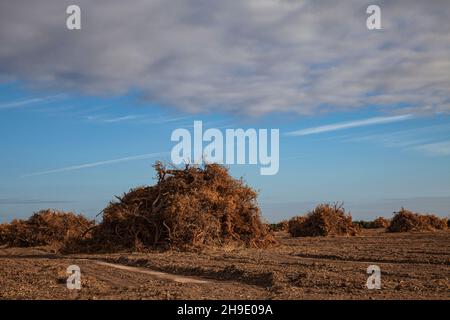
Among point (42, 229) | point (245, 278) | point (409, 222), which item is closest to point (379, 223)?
point (409, 222)

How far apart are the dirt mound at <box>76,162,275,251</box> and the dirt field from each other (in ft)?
12.4

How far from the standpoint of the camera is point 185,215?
20.5m

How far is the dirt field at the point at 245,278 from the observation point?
9.01m

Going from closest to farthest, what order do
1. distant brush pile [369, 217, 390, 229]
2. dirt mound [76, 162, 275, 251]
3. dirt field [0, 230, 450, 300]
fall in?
dirt field [0, 230, 450, 300], dirt mound [76, 162, 275, 251], distant brush pile [369, 217, 390, 229]

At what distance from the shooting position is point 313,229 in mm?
32625

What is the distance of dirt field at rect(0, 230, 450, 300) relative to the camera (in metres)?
9.01

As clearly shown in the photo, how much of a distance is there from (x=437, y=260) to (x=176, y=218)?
31.9ft

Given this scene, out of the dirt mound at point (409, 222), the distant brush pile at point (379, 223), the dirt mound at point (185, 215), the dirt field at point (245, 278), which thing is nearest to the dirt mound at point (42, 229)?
the dirt mound at point (185, 215)

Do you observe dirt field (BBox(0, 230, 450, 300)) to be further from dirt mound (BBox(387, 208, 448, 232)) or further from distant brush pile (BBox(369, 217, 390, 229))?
distant brush pile (BBox(369, 217, 390, 229))

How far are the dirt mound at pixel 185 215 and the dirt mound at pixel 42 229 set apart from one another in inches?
265

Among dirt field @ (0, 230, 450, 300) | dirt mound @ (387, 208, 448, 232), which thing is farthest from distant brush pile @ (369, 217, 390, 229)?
dirt field @ (0, 230, 450, 300)

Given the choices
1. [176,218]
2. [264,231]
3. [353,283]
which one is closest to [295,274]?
[353,283]
